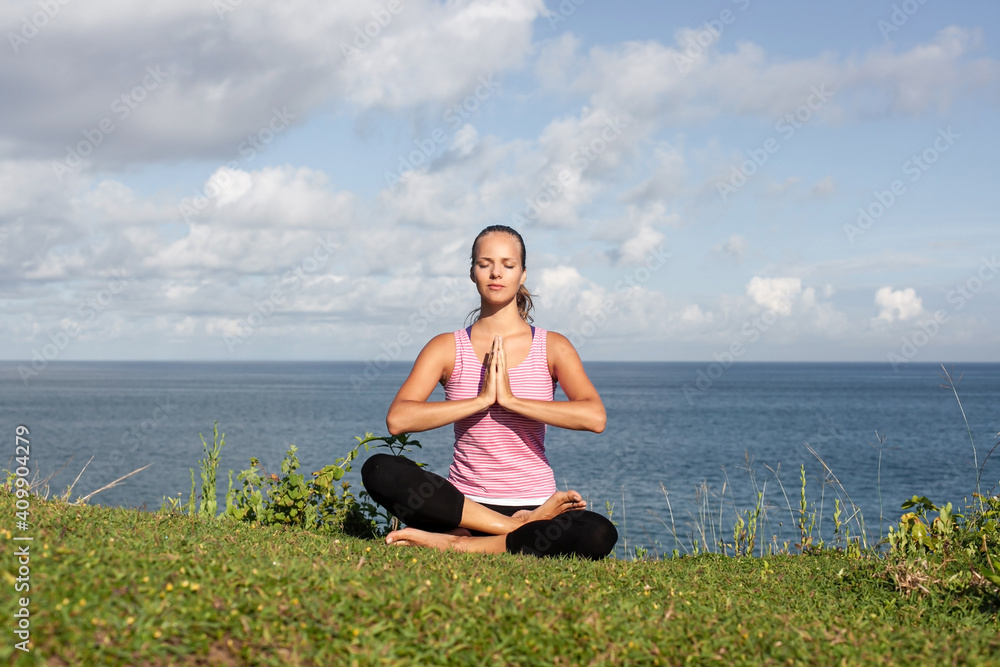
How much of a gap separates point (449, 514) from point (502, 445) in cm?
67

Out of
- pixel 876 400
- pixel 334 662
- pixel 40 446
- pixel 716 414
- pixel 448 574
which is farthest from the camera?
pixel 876 400

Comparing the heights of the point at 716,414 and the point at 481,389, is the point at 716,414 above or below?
below

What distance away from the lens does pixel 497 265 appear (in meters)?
5.67

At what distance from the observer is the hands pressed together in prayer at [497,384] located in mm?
5320

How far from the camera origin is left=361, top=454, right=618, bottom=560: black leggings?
5.30 m

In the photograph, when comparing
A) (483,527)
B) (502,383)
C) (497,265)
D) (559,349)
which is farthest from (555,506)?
(497,265)

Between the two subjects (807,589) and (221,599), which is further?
(807,589)

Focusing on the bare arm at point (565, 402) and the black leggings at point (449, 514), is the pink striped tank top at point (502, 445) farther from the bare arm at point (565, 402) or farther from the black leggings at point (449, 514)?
the black leggings at point (449, 514)

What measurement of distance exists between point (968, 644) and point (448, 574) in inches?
103

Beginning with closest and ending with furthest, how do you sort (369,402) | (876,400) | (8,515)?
(8,515), (369,402), (876,400)

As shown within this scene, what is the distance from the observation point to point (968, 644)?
3.57 meters

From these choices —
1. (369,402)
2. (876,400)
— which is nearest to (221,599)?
Result: (369,402)

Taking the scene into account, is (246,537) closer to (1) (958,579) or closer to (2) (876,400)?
(1) (958,579)

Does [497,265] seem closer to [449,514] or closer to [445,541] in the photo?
[449,514]
